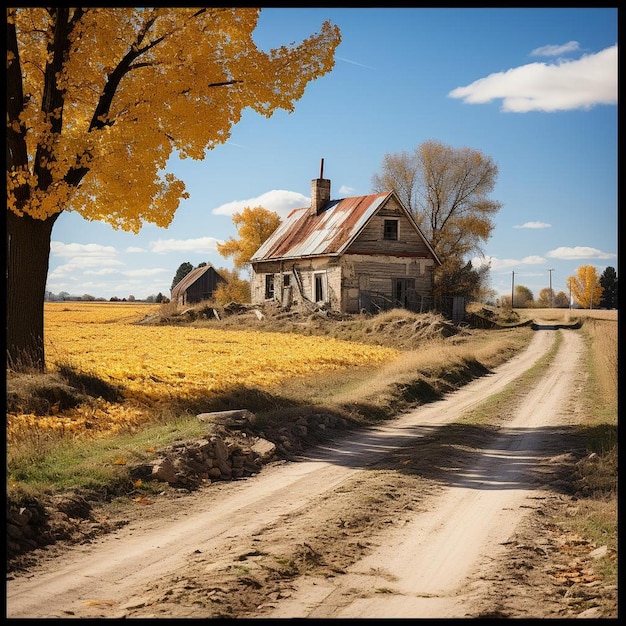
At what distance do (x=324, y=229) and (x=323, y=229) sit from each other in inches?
6.7

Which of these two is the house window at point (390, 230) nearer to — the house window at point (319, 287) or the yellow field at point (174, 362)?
the house window at point (319, 287)

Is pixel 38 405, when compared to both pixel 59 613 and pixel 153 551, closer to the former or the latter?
pixel 153 551

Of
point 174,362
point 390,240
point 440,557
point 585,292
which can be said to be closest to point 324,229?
point 390,240

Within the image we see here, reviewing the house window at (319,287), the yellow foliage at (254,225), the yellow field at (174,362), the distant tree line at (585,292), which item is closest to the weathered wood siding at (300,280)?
the house window at (319,287)

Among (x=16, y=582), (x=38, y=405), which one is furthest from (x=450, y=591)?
(x=38, y=405)

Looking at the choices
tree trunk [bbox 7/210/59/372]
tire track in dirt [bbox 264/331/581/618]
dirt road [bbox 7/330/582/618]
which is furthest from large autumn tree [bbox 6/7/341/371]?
tire track in dirt [bbox 264/331/581/618]

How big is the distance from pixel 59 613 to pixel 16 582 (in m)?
1.10

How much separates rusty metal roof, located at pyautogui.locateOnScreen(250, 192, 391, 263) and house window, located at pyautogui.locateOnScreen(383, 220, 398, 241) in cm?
146

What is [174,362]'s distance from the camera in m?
24.0

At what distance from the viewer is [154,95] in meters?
16.8

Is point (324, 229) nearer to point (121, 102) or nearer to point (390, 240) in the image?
point (390, 240)

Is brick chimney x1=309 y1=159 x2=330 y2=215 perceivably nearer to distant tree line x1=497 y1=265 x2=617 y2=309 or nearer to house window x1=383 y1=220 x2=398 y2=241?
house window x1=383 y1=220 x2=398 y2=241

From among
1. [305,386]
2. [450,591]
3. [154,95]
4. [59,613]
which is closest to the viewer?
[59,613]

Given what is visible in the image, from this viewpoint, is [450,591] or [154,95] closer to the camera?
[450,591]
